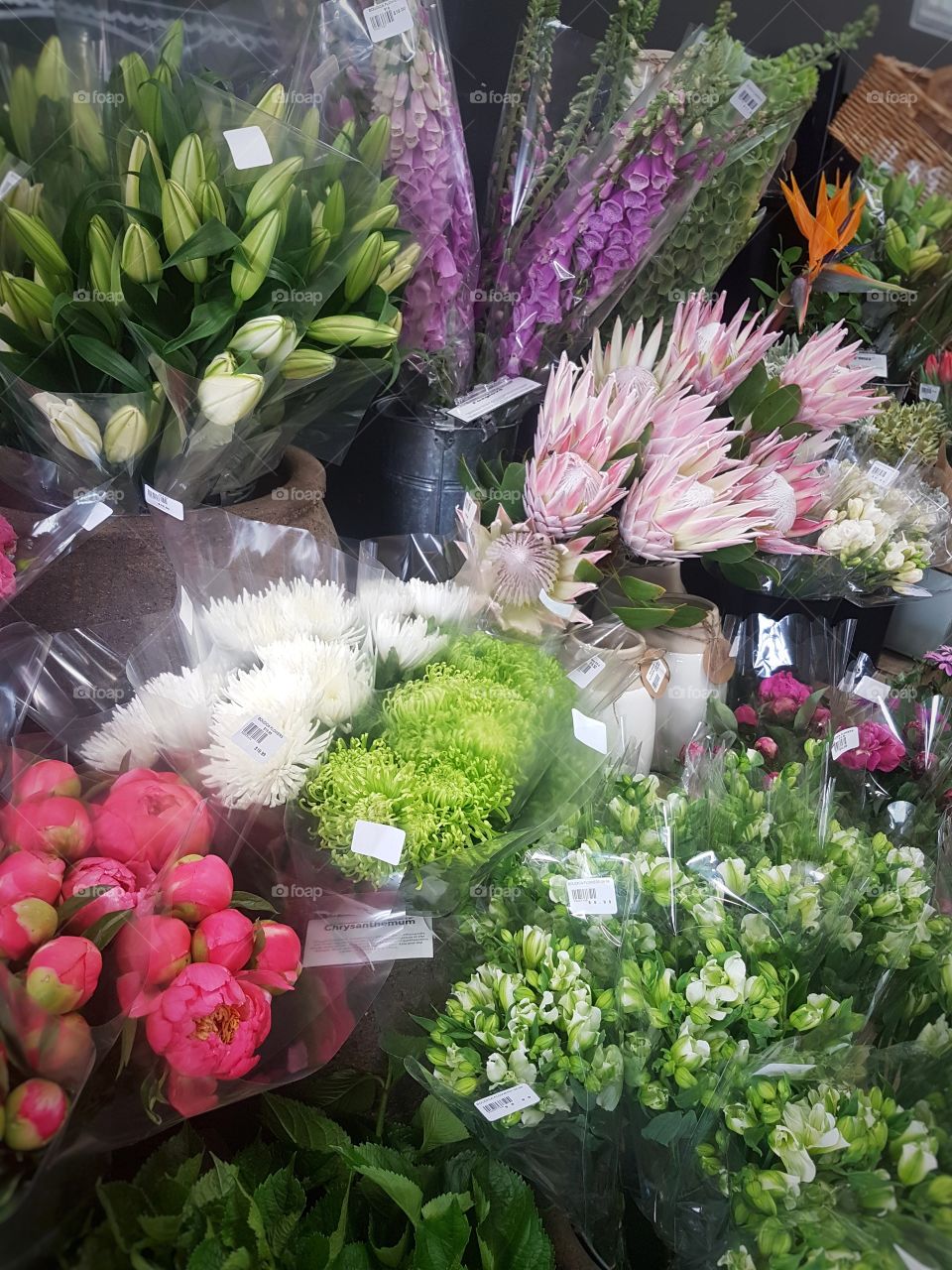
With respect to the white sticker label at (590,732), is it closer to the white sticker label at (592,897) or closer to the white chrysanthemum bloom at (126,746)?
the white sticker label at (592,897)

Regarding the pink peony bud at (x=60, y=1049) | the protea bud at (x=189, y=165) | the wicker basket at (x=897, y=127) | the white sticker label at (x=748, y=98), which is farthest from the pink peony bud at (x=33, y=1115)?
the wicker basket at (x=897, y=127)

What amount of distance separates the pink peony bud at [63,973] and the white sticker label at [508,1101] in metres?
0.28

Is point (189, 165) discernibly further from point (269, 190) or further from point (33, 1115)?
point (33, 1115)

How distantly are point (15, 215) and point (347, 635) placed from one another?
51 cm

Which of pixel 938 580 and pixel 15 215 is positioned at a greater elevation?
pixel 15 215

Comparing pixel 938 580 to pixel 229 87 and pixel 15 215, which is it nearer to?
pixel 229 87

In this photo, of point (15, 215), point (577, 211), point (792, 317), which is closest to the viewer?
point (15, 215)

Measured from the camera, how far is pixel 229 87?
100 cm

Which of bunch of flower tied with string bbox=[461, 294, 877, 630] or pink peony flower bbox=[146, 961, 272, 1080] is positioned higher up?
bunch of flower tied with string bbox=[461, 294, 877, 630]

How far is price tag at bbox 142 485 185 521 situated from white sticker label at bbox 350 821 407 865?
0.39 meters

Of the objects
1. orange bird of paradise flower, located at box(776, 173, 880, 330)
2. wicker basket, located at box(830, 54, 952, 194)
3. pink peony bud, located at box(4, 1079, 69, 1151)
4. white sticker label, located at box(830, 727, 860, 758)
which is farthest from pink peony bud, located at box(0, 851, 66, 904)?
wicker basket, located at box(830, 54, 952, 194)

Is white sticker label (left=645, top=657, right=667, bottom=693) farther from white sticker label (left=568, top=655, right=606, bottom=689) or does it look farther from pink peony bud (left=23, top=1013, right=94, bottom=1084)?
pink peony bud (left=23, top=1013, right=94, bottom=1084)

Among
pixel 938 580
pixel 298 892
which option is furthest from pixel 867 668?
pixel 298 892

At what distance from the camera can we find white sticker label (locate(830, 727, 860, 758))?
99cm
